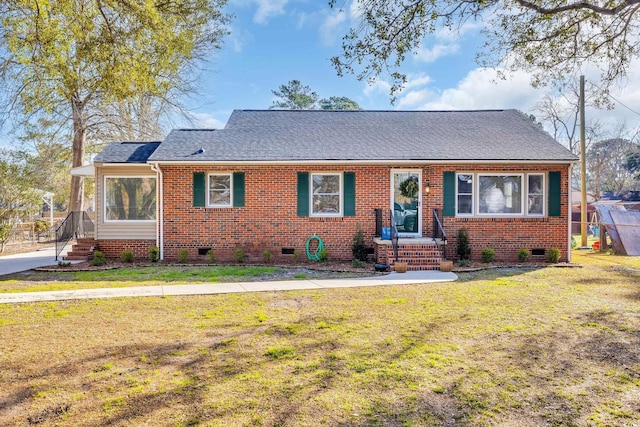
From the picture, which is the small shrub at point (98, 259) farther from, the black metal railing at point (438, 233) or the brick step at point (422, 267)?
the black metal railing at point (438, 233)

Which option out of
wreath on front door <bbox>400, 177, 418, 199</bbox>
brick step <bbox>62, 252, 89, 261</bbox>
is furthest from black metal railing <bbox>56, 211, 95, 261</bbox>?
wreath on front door <bbox>400, 177, 418, 199</bbox>

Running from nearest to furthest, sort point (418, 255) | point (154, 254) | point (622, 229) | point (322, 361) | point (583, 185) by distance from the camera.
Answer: point (322, 361)
point (418, 255)
point (154, 254)
point (622, 229)
point (583, 185)

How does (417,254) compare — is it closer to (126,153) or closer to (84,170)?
(126,153)

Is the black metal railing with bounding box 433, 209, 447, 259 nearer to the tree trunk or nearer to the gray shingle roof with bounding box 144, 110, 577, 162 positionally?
the gray shingle roof with bounding box 144, 110, 577, 162

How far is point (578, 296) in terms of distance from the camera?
6.97 meters

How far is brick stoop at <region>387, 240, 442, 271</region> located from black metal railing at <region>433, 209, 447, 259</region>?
27 cm

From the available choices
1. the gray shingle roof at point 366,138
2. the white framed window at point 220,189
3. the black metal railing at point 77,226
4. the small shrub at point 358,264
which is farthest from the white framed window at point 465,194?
the black metal railing at point 77,226

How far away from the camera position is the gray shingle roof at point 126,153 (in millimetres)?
11609

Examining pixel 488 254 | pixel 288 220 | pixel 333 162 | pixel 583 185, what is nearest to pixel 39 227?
pixel 288 220

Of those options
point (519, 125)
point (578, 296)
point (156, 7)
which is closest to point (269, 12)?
point (156, 7)

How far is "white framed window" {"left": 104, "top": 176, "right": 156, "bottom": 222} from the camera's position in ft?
38.9

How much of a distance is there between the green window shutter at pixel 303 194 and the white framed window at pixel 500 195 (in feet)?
17.0

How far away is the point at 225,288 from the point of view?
7.66 meters

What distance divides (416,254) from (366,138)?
171 inches
